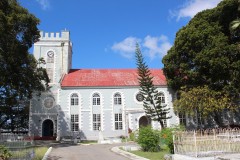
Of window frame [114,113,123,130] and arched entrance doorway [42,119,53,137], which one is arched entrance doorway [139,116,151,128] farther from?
arched entrance doorway [42,119,53,137]

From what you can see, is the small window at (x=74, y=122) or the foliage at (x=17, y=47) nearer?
the foliage at (x=17, y=47)

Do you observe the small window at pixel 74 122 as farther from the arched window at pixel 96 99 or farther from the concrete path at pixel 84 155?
the concrete path at pixel 84 155

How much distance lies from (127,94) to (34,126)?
13.1m

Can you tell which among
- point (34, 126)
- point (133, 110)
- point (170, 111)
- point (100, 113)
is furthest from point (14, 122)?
point (170, 111)

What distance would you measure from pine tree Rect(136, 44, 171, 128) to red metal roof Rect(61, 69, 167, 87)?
2.70 metres

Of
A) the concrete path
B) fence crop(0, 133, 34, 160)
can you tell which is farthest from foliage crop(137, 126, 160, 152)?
fence crop(0, 133, 34, 160)

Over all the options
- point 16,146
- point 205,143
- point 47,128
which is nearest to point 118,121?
point 47,128

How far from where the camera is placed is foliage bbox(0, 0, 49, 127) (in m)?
22.1

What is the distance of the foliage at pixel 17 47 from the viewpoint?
22.1 meters

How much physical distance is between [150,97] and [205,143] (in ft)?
76.6

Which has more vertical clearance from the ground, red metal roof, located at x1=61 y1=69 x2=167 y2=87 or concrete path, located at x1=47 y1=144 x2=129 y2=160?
red metal roof, located at x1=61 y1=69 x2=167 y2=87

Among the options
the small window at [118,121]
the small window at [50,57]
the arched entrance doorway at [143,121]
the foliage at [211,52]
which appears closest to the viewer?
the foliage at [211,52]

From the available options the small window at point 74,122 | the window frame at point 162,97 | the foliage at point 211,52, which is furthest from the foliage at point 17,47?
the window frame at point 162,97

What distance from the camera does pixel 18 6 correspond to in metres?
24.4
